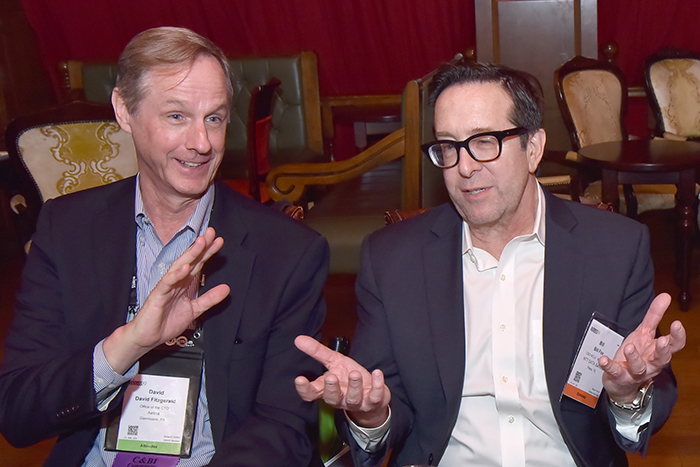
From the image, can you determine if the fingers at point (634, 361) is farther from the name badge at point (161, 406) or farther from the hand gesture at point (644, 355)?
the name badge at point (161, 406)

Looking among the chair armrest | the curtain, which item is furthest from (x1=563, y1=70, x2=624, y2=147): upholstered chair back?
the chair armrest

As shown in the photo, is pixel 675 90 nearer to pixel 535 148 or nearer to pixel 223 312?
pixel 535 148

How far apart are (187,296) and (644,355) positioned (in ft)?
2.95

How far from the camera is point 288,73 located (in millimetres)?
5480

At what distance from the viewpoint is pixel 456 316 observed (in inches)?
61.4

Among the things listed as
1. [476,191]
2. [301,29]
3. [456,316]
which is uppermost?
[301,29]

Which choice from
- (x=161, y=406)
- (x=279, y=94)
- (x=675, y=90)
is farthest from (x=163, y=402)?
(x=675, y=90)

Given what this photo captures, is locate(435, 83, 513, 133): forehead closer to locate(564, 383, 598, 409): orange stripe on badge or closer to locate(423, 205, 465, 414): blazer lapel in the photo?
locate(423, 205, 465, 414): blazer lapel

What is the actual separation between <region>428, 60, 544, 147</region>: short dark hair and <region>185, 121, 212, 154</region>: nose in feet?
1.75

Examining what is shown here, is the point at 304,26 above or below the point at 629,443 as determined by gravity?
above

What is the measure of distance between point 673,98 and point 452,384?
14.6ft

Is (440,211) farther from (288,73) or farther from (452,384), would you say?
(288,73)

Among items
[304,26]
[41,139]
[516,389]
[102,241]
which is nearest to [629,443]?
[516,389]

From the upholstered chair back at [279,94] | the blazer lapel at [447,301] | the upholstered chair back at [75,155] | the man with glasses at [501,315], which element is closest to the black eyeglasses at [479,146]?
the man with glasses at [501,315]
